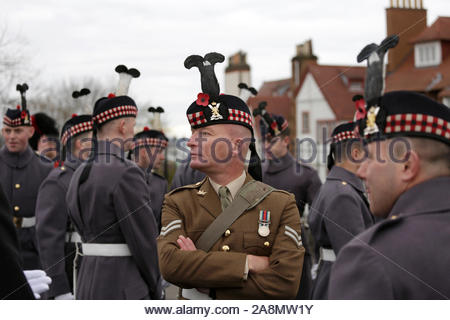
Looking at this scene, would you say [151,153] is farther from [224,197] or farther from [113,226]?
[224,197]

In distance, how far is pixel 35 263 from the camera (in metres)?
7.23

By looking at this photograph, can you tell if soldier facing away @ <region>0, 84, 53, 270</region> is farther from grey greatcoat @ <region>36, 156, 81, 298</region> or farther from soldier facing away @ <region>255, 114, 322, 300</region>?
soldier facing away @ <region>255, 114, 322, 300</region>

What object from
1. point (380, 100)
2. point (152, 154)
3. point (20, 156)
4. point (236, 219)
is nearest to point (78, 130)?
point (20, 156)

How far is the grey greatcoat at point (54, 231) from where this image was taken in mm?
5941

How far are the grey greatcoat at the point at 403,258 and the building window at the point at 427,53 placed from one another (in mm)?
20786

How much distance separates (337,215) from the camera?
514cm

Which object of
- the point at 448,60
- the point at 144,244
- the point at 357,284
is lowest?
the point at 144,244

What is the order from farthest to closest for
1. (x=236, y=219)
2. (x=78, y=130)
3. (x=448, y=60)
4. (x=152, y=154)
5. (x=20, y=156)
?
(x=448, y=60) < (x=152, y=154) < (x=20, y=156) < (x=78, y=130) < (x=236, y=219)

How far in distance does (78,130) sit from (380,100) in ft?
16.1

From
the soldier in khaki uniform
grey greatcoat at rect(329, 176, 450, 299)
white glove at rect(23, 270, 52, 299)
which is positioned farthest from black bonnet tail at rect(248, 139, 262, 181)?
grey greatcoat at rect(329, 176, 450, 299)

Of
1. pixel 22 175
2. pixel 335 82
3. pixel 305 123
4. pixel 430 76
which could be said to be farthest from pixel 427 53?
pixel 22 175

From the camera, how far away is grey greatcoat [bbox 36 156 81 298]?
5941mm

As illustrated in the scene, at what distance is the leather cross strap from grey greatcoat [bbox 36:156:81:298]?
3086 millimetres

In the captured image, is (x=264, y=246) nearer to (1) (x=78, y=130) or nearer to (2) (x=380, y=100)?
(2) (x=380, y=100)
